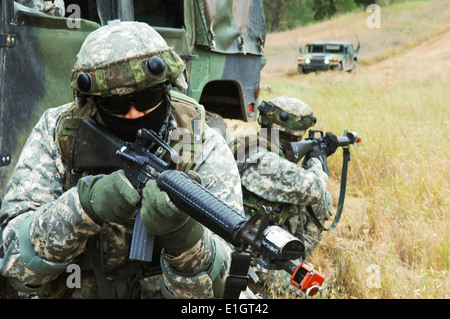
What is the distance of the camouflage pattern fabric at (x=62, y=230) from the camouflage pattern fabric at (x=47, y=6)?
113 cm

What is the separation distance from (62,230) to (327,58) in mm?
17697

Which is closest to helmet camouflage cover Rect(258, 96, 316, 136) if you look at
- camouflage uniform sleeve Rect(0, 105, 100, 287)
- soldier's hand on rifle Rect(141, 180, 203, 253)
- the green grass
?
the green grass

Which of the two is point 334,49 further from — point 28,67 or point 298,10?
point 298,10

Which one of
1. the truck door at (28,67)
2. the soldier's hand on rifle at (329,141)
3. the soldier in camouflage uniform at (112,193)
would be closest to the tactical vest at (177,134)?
the soldier in camouflage uniform at (112,193)

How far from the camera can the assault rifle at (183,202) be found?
135 centimetres

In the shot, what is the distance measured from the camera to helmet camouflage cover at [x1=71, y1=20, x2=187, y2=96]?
6.35 feet

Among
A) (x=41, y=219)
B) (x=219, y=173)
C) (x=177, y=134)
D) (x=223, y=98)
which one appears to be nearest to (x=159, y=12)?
(x=223, y=98)

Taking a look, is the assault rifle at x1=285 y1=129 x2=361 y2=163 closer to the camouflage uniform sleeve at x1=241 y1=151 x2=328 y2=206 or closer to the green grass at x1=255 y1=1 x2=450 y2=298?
the camouflage uniform sleeve at x1=241 y1=151 x2=328 y2=206

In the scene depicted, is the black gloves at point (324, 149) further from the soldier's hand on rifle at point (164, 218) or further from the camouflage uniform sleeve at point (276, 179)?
the soldier's hand on rifle at point (164, 218)

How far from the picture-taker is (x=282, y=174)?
142 inches

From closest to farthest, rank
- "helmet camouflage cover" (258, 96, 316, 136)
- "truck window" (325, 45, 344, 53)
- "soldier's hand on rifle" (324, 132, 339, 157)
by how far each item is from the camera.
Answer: "helmet camouflage cover" (258, 96, 316, 136) < "soldier's hand on rifle" (324, 132, 339, 157) < "truck window" (325, 45, 344, 53)

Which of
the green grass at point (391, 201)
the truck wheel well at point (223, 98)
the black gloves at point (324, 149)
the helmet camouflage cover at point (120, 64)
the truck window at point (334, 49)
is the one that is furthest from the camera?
the truck window at point (334, 49)

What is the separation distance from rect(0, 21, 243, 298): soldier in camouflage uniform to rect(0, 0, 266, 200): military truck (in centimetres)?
49
